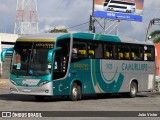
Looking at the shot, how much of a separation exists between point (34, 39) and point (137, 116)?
337 inches

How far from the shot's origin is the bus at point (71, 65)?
2345 centimetres

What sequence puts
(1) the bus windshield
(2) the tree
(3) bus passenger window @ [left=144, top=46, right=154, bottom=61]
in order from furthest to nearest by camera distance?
(2) the tree
(3) bus passenger window @ [left=144, top=46, right=154, bottom=61]
(1) the bus windshield

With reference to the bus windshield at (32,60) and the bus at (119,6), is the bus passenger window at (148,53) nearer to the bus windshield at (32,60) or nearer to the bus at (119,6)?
the bus windshield at (32,60)

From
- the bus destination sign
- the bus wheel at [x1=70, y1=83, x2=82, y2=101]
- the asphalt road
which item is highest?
the bus destination sign

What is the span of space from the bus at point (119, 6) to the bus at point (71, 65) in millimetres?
20777

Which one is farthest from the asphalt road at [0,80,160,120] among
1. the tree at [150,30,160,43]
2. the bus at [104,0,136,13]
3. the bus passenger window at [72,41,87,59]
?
the tree at [150,30,160,43]

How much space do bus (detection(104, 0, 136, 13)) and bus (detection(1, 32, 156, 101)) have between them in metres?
20.8

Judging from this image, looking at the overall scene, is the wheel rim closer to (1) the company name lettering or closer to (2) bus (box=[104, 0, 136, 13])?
(1) the company name lettering

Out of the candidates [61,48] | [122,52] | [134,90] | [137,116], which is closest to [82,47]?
[61,48]

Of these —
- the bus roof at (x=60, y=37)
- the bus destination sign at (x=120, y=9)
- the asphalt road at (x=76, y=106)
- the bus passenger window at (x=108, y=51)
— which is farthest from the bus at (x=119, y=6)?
the bus passenger window at (x=108, y=51)

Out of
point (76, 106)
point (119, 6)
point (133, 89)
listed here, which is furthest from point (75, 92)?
point (119, 6)

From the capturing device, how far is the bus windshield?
23.4 metres

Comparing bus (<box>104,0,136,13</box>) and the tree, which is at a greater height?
bus (<box>104,0,136,13</box>)

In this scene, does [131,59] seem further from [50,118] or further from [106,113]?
[50,118]
